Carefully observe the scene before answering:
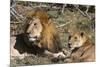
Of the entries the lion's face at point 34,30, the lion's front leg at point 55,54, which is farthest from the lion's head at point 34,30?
the lion's front leg at point 55,54

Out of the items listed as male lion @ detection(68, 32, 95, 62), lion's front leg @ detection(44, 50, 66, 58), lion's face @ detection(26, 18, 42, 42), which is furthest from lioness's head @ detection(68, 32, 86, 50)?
lion's face @ detection(26, 18, 42, 42)

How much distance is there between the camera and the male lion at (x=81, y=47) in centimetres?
188

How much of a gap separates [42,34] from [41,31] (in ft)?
0.09

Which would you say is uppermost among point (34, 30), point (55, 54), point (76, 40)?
point (34, 30)

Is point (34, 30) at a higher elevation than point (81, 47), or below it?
higher

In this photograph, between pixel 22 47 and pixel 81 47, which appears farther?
pixel 81 47

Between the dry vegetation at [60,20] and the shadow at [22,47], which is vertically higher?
the dry vegetation at [60,20]

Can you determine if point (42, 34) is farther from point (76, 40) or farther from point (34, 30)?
point (76, 40)

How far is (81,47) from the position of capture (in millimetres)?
1907

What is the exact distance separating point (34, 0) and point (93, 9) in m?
0.59

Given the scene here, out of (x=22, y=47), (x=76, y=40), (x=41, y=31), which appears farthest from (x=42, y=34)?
(x=76, y=40)

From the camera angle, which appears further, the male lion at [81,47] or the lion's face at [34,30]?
the male lion at [81,47]

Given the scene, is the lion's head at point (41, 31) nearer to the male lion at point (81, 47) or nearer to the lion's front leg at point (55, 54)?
the lion's front leg at point (55, 54)

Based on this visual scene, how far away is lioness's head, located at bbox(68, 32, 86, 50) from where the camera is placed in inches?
73.7
